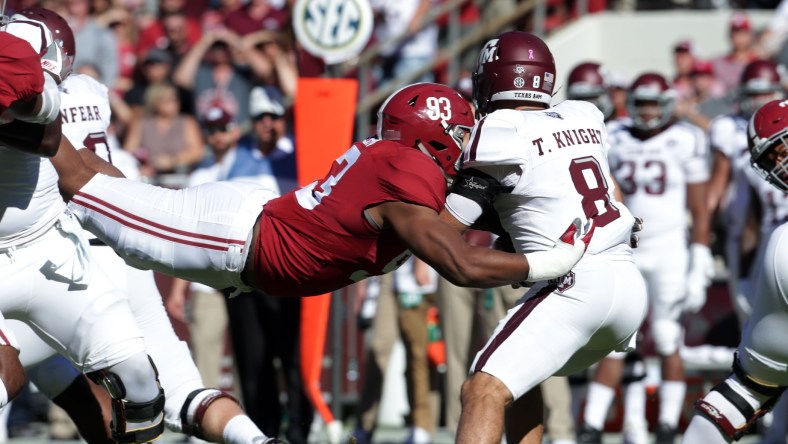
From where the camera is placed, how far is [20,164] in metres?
5.63

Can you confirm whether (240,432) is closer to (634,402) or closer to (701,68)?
(634,402)

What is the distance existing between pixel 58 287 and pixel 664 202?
4.72 metres

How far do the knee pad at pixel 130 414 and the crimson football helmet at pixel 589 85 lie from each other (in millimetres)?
4119

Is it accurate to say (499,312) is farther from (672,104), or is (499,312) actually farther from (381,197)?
(381,197)

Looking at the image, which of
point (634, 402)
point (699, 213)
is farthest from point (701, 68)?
point (634, 402)

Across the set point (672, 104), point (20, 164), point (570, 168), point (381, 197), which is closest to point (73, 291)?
point (20, 164)

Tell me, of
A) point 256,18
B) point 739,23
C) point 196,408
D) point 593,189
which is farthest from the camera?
point 256,18

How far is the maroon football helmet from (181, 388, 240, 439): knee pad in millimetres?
1765

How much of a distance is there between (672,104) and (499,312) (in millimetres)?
1874

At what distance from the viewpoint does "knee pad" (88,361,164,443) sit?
5891 millimetres

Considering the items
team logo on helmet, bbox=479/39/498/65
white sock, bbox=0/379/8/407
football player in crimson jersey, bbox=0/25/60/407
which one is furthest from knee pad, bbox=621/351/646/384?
white sock, bbox=0/379/8/407

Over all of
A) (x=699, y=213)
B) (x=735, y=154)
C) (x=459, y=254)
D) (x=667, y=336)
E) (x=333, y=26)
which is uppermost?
(x=333, y=26)

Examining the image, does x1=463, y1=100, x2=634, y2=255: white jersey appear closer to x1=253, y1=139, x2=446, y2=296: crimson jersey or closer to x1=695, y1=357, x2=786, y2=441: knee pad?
x1=253, y1=139, x2=446, y2=296: crimson jersey

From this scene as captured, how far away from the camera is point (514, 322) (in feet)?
18.3
